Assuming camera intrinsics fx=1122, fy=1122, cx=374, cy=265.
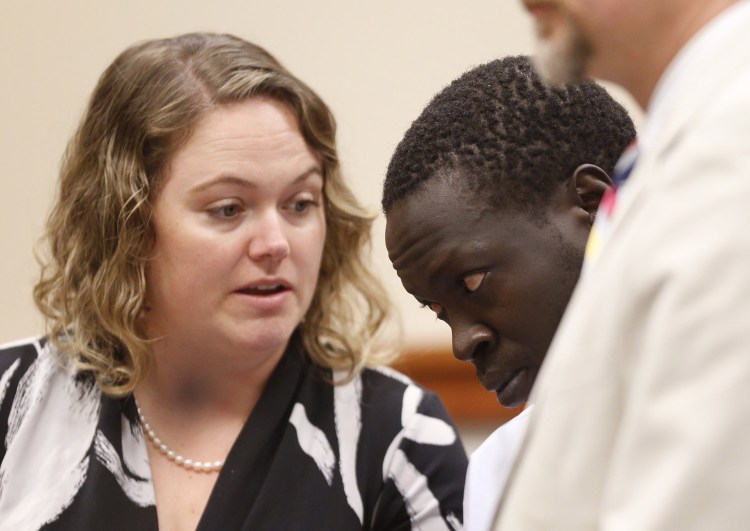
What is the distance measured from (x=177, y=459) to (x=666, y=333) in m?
1.32

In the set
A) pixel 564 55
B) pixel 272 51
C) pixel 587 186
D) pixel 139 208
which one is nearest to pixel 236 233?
pixel 139 208

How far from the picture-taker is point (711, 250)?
582mm

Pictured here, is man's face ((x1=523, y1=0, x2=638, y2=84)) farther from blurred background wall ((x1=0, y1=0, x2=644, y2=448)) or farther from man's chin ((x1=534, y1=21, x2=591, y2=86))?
blurred background wall ((x1=0, y1=0, x2=644, y2=448))

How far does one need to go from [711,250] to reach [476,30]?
7.33ft

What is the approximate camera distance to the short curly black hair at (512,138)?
1.22m

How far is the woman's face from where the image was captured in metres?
1.70

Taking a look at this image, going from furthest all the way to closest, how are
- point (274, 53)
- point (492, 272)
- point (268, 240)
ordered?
point (274, 53)
point (268, 240)
point (492, 272)

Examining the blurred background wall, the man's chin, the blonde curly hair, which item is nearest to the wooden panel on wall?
the blurred background wall

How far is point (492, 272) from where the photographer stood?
119 centimetres

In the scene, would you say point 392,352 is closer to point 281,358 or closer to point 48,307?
point 281,358

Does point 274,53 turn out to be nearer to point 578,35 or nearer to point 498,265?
point 498,265

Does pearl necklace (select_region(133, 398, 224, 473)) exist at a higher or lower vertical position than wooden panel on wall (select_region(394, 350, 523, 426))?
higher

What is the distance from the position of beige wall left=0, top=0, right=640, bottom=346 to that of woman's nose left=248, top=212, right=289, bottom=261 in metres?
0.95

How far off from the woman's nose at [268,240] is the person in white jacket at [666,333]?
103cm
